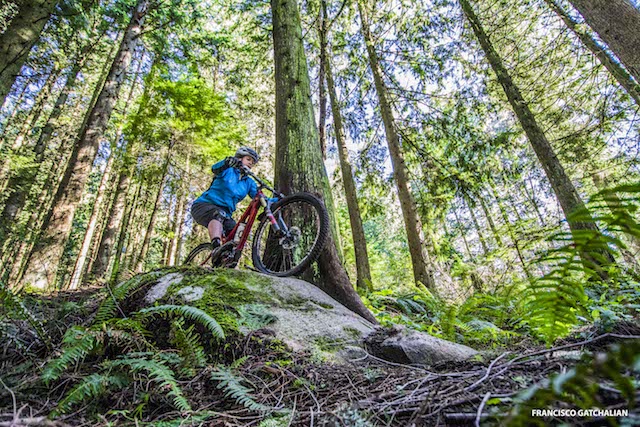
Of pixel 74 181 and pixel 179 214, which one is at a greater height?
pixel 179 214

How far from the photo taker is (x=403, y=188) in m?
8.38

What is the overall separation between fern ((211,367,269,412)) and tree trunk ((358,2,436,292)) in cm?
624

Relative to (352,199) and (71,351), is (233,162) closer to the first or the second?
(71,351)

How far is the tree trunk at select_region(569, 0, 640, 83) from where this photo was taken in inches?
182

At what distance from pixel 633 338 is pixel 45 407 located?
261cm

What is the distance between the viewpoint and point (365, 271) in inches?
354

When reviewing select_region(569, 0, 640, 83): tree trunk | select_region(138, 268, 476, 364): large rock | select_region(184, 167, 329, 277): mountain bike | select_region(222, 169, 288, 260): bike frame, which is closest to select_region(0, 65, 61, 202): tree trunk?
select_region(222, 169, 288, 260): bike frame

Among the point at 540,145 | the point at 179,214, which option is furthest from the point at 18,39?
the point at 179,214

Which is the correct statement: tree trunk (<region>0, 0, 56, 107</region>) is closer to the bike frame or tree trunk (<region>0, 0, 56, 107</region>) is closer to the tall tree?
the bike frame

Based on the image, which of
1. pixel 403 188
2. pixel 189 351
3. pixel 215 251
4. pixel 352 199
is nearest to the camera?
pixel 189 351

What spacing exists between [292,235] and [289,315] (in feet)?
4.67

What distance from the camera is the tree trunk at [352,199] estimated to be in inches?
357

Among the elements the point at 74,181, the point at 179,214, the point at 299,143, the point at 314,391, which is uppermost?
the point at 179,214

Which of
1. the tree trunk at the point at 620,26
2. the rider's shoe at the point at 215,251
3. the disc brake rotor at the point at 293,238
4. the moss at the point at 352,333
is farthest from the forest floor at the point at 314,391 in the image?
the tree trunk at the point at 620,26
